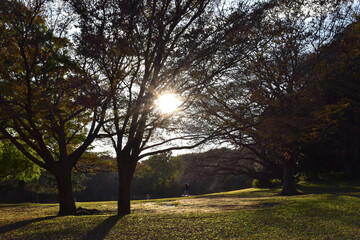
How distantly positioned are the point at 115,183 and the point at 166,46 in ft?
169

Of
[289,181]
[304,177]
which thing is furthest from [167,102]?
[304,177]

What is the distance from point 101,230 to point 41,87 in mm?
6714

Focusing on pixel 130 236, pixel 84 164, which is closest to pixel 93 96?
pixel 130 236

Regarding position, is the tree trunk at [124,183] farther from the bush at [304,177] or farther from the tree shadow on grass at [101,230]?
the bush at [304,177]

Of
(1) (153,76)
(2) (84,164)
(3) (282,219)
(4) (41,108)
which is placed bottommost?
(3) (282,219)

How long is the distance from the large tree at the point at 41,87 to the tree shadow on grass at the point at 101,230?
3.97 m

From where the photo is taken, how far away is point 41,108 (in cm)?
1217

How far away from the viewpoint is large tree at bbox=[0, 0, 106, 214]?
36.7 ft

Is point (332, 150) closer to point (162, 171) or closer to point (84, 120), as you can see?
point (84, 120)

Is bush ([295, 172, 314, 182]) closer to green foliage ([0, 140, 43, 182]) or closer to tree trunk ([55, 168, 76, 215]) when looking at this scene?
tree trunk ([55, 168, 76, 215])

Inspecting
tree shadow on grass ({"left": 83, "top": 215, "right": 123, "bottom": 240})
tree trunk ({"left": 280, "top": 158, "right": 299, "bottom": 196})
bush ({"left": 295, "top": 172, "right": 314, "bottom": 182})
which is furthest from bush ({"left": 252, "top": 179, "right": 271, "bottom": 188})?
tree shadow on grass ({"left": 83, "top": 215, "right": 123, "bottom": 240})

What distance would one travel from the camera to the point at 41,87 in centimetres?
1236

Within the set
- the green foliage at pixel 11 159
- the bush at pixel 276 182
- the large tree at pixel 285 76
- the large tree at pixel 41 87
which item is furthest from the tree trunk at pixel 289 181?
the green foliage at pixel 11 159

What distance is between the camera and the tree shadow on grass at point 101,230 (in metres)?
7.96
